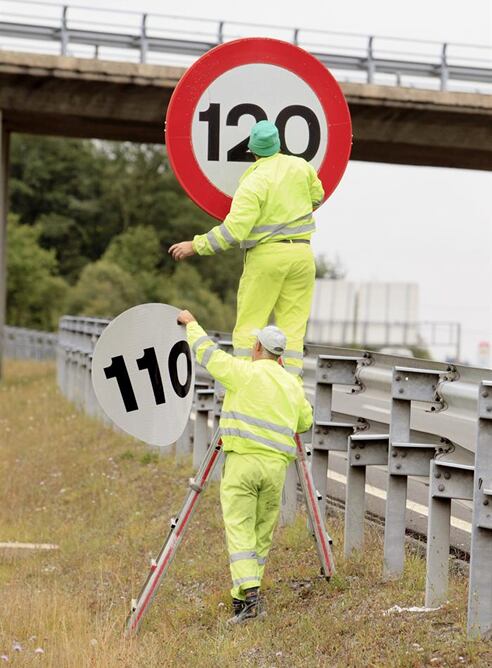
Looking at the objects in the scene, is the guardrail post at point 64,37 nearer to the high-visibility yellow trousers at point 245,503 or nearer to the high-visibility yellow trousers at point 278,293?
the high-visibility yellow trousers at point 278,293

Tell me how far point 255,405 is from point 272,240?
830 millimetres

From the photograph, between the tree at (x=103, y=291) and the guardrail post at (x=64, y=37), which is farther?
the tree at (x=103, y=291)

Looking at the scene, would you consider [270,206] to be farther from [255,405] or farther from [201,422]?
[201,422]

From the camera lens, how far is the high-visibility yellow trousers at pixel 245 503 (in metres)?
7.53

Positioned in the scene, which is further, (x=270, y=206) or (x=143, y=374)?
(x=270, y=206)

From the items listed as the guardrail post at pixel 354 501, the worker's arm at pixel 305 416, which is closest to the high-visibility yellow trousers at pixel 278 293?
the worker's arm at pixel 305 416

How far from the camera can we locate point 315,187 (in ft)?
24.6

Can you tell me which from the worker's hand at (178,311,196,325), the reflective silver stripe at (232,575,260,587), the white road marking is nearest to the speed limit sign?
the worker's hand at (178,311,196,325)

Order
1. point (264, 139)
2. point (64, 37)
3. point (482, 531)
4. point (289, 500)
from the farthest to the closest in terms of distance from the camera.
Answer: point (64, 37) → point (289, 500) → point (264, 139) → point (482, 531)

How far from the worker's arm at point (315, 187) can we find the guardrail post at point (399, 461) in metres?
0.95

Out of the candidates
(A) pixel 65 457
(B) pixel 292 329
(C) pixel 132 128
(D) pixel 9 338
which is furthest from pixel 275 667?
(D) pixel 9 338

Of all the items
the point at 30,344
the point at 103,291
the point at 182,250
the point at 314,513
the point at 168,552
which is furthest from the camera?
the point at 103,291

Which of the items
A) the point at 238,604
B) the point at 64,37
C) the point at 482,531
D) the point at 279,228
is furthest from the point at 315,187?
the point at 64,37

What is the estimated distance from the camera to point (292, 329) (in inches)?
309
